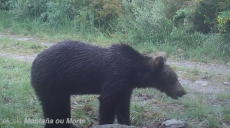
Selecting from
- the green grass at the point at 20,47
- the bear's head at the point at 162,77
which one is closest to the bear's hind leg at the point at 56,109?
the bear's head at the point at 162,77

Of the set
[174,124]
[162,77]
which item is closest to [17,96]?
[162,77]

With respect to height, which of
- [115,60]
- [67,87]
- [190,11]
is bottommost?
[67,87]

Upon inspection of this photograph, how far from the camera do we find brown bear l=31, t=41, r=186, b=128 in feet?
19.6

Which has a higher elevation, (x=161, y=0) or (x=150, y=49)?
(x=161, y=0)

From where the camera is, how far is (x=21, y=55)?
10992mm

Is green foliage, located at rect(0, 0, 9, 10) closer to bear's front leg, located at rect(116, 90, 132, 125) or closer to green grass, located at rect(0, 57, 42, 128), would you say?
green grass, located at rect(0, 57, 42, 128)

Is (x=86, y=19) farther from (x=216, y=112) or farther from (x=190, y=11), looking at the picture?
(x=216, y=112)

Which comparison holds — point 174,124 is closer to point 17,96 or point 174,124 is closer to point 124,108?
point 124,108

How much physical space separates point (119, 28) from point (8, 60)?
13.9ft

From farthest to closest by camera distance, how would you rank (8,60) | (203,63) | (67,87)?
(203,63) → (8,60) → (67,87)

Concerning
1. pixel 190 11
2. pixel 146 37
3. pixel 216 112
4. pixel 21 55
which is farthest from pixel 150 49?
pixel 216 112

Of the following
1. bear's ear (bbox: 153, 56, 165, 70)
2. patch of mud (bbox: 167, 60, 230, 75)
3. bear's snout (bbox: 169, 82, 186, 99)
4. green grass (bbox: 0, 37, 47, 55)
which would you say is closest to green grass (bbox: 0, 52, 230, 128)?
bear's snout (bbox: 169, 82, 186, 99)

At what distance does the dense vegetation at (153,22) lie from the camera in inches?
461

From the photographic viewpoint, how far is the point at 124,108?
249 inches
